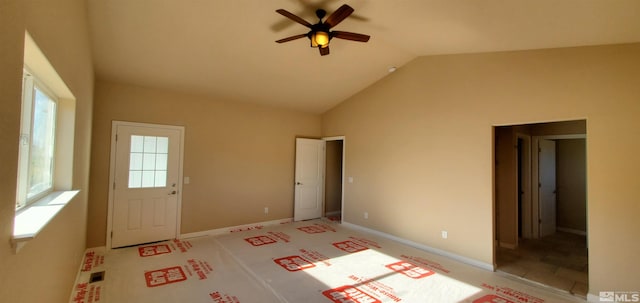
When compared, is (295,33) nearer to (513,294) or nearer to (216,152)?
(216,152)

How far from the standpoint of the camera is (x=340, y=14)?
2.68 meters

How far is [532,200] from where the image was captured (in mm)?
5301

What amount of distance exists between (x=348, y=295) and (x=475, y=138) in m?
2.79

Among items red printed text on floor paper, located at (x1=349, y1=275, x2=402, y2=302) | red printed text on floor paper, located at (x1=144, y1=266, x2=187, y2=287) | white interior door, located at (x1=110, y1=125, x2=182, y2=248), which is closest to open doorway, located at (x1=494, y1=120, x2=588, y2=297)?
red printed text on floor paper, located at (x1=349, y1=275, x2=402, y2=302)

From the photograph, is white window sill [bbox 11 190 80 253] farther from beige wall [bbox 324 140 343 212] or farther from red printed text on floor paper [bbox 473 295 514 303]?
beige wall [bbox 324 140 343 212]

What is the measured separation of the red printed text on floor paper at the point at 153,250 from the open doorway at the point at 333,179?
3.63 meters

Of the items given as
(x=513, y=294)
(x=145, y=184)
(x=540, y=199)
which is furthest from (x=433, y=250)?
(x=145, y=184)

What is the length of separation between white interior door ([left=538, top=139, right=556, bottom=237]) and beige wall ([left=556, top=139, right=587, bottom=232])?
25cm

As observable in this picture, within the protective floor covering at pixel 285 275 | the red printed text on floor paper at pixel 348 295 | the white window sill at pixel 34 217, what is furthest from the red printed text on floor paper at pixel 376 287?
the white window sill at pixel 34 217

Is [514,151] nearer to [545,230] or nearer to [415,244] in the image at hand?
[545,230]

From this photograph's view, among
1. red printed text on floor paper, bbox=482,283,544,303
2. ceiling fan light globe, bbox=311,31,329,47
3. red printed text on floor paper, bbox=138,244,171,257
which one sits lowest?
red printed text on floor paper, bbox=482,283,544,303

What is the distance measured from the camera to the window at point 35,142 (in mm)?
1705

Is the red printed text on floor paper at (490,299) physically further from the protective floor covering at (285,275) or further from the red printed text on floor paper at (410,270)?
the red printed text on floor paper at (410,270)

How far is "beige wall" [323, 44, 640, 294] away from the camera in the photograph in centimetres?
290
